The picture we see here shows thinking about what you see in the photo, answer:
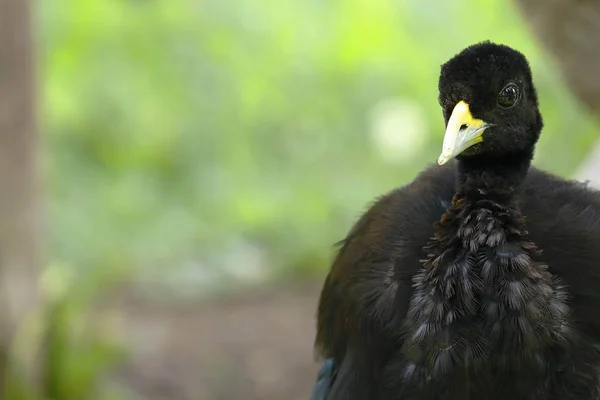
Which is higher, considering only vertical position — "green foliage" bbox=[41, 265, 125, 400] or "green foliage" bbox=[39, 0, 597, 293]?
"green foliage" bbox=[39, 0, 597, 293]

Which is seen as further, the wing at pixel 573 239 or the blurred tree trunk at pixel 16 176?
the blurred tree trunk at pixel 16 176

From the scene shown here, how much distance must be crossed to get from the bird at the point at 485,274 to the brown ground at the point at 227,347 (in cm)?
198

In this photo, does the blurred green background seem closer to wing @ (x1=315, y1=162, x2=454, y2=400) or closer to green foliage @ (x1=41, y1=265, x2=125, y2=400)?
green foliage @ (x1=41, y1=265, x2=125, y2=400)

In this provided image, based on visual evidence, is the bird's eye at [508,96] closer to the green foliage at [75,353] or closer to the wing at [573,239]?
the wing at [573,239]

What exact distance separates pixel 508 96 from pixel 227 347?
8.22ft

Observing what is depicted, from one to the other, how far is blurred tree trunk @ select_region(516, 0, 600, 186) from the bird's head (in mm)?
707

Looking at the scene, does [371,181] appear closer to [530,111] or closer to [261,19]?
[261,19]

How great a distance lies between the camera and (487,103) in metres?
1.64

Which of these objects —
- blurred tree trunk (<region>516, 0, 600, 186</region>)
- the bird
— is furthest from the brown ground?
the bird

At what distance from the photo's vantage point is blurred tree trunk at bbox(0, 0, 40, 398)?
292 cm

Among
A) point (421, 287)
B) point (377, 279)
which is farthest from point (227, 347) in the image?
point (421, 287)

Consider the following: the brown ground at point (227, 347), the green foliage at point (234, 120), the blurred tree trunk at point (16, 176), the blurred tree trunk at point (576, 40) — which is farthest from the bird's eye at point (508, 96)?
the green foliage at point (234, 120)

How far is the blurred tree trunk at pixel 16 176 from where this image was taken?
292 cm

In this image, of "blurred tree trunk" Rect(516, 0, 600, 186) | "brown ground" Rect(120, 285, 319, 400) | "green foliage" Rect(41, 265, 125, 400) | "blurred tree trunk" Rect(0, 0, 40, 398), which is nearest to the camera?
"blurred tree trunk" Rect(516, 0, 600, 186)
